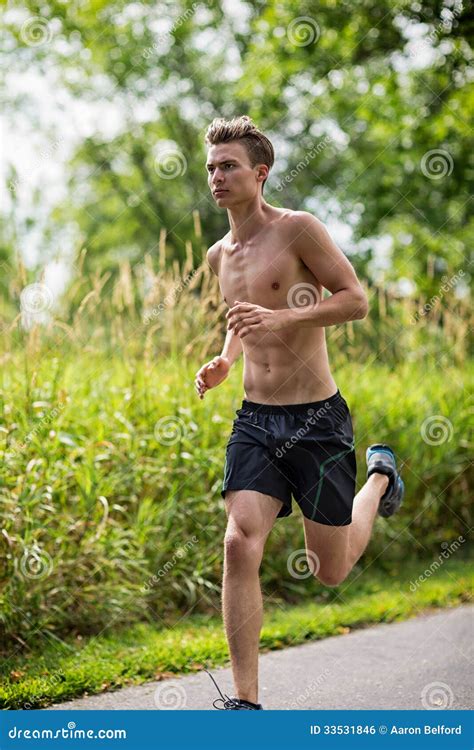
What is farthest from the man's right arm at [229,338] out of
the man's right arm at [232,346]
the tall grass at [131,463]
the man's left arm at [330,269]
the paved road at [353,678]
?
the paved road at [353,678]

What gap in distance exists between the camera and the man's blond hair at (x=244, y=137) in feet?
12.0

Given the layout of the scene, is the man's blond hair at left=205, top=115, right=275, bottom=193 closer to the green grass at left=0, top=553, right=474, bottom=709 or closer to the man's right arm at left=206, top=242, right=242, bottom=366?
the man's right arm at left=206, top=242, right=242, bottom=366

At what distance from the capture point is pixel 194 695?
4.01m

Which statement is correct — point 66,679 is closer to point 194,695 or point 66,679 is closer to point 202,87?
point 194,695

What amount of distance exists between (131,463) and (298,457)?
200 cm

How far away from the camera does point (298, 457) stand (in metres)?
3.69

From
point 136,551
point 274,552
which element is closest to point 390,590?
point 274,552

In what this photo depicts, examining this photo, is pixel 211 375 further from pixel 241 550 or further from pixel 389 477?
pixel 389 477

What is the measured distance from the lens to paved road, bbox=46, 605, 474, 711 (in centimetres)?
396

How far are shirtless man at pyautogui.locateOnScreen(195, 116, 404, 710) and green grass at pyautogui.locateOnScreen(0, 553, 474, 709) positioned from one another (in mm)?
782

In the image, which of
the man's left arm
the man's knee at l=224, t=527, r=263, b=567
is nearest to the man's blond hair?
the man's left arm

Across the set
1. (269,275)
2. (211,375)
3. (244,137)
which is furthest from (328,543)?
(244,137)
